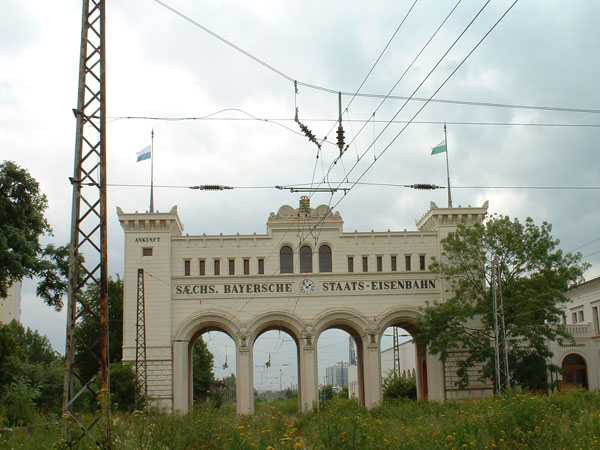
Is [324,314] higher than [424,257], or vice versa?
[424,257]

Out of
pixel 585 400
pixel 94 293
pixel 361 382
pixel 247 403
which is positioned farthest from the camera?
pixel 94 293

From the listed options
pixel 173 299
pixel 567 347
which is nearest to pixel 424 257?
pixel 567 347

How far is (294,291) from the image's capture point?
154 feet

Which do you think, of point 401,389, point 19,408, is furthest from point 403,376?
point 19,408

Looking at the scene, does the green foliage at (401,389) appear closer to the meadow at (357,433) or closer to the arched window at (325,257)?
the arched window at (325,257)

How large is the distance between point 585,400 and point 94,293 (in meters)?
44.5

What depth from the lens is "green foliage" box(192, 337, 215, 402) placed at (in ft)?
269

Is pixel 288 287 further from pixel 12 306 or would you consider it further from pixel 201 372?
pixel 12 306

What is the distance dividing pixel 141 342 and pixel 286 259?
10.3 metres

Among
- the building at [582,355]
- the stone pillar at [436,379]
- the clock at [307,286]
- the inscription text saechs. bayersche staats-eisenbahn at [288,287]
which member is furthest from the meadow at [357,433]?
the building at [582,355]

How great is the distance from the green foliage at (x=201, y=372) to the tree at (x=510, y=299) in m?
42.1

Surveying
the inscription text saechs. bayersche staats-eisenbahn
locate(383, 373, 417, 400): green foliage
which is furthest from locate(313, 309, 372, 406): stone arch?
locate(383, 373, 417, 400): green foliage

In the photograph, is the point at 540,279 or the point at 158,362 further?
the point at 158,362

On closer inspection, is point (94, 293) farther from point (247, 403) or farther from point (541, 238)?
point (541, 238)
